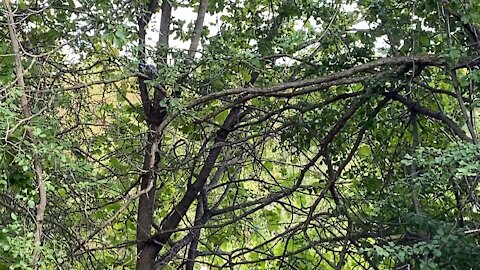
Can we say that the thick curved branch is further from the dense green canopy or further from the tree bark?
the tree bark

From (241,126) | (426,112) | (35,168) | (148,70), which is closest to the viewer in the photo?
(35,168)

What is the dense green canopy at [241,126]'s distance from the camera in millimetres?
2111

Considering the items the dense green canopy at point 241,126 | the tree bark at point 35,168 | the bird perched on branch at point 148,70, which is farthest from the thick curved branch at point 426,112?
the tree bark at point 35,168

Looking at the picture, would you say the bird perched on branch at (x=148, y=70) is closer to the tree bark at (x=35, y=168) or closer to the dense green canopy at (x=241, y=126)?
the dense green canopy at (x=241, y=126)

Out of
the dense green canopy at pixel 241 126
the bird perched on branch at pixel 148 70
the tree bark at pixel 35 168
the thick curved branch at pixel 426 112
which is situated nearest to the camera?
the tree bark at pixel 35 168

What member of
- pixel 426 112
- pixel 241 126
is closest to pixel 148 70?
pixel 241 126

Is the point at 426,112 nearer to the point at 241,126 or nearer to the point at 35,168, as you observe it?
the point at 241,126

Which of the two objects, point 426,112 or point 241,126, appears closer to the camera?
point 426,112

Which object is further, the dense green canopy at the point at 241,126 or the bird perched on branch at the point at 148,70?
the bird perched on branch at the point at 148,70

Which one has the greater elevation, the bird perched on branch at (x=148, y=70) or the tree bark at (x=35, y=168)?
the bird perched on branch at (x=148, y=70)

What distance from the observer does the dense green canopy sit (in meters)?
2.11

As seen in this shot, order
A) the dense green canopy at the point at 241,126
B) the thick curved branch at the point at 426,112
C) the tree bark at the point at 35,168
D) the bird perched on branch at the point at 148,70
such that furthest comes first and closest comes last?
the bird perched on branch at the point at 148,70
the thick curved branch at the point at 426,112
the dense green canopy at the point at 241,126
the tree bark at the point at 35,168

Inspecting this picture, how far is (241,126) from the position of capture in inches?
125

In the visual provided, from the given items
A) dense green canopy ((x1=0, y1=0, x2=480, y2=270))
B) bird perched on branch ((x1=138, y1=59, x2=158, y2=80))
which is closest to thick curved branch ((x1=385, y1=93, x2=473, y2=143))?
dense green canopy ((x1=0, y1=0, x2=480, y2=270))
